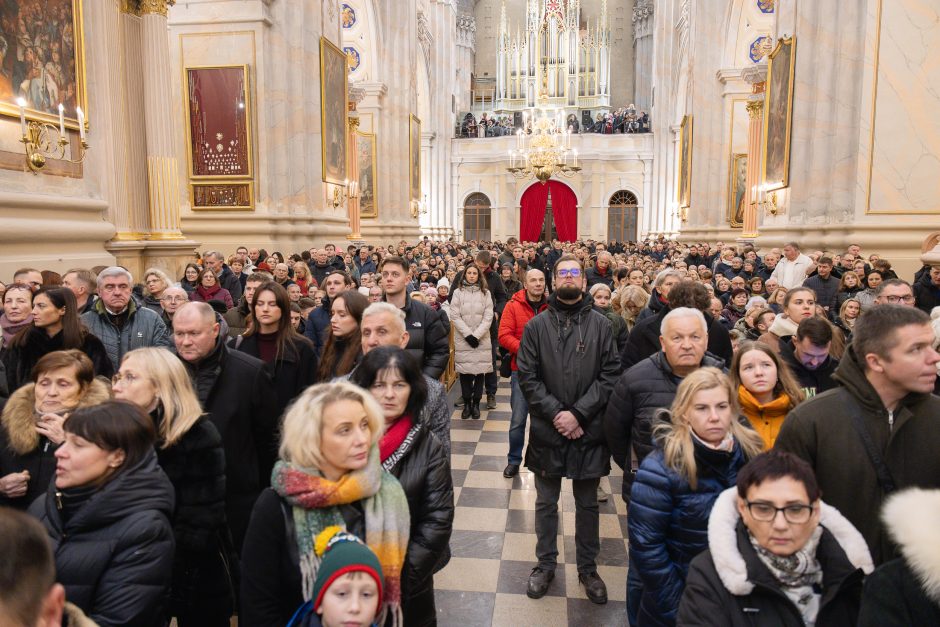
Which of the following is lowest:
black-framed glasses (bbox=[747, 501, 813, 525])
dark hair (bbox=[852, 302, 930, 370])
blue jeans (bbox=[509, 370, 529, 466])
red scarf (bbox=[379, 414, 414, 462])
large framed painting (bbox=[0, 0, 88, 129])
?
blue jeans (bbox=[509, 370, 529, 466])

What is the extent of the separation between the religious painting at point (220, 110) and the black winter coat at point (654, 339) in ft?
29.5

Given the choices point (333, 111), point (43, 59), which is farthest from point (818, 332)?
point (333, 111)

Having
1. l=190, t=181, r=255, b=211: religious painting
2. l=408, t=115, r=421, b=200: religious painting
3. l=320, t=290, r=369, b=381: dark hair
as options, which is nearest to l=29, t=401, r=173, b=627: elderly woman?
l=320, t=290, r=369, b=381: dark hair

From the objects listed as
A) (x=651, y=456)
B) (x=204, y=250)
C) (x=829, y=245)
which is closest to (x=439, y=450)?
(x=651, y=456)

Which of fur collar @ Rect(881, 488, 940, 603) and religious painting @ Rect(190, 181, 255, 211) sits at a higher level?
religious painting @ Rect(190, 181, 255, 211)

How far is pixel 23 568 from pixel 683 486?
2.11 metres

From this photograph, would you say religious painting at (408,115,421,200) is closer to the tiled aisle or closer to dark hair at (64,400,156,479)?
the tiled aisle

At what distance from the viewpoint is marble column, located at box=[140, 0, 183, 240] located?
8.33 metres

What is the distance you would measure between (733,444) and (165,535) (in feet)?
6.89

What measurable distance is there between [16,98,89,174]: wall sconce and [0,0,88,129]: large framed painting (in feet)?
0.26

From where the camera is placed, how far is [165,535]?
221 centimetres

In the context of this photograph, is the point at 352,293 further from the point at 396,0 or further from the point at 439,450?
the point at 396,0

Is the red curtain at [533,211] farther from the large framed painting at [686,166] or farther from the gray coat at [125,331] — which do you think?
the gray coat at [125,331]

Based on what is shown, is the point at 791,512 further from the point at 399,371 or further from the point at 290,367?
the point at 290,367
